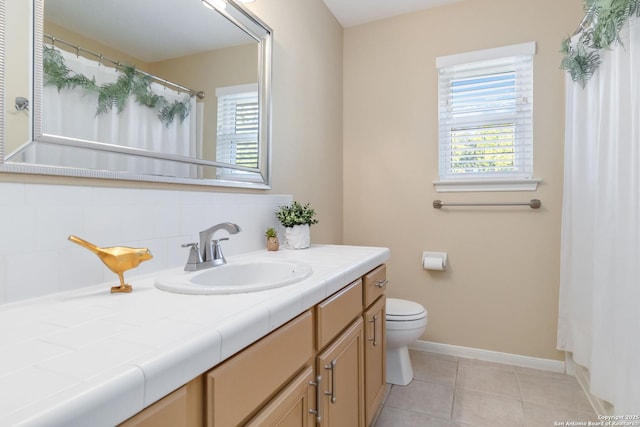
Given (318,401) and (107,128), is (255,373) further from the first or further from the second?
(107,128)

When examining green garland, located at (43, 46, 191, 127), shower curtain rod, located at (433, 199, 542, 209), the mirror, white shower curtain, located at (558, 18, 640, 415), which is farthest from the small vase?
white shower curtain, located at (558, 18, 640, 415)

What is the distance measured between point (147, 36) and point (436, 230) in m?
2.05

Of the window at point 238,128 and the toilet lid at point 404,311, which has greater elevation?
A: the window at point 238,128

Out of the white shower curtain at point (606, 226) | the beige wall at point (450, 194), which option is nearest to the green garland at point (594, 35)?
the white shower curtain at point (606, 226)

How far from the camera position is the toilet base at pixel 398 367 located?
2055 mm

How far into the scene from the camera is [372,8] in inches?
98.0

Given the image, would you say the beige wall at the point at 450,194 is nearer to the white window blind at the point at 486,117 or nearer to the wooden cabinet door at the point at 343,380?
the white window blind at the point at 486,117

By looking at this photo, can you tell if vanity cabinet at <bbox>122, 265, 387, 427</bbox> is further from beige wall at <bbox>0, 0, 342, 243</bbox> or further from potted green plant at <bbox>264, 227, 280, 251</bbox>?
beige wall at <bbox>0, 0, 342, 243</bbox>

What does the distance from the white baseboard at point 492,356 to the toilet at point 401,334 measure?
0.39 metres

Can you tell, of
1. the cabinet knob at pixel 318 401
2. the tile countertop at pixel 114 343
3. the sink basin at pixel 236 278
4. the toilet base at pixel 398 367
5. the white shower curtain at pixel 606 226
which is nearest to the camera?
the tile countertop at pixel 114 343

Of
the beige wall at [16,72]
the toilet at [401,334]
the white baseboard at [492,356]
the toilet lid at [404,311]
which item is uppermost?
the beige wall at [16,72]

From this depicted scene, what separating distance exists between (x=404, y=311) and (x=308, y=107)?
4.61 feet

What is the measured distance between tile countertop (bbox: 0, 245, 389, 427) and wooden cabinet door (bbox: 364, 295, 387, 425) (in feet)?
2.03

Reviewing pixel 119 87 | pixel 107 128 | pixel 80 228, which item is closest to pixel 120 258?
pixel 80 228
